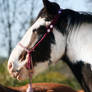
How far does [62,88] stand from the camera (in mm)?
3494

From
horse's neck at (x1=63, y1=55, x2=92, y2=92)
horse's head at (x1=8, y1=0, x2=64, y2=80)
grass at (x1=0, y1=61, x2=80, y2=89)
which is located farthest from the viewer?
grass at (x1=0, y1=61, x2=80, y2=89)

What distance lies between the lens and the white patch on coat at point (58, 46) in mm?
1273

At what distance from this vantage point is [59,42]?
4.20 ft

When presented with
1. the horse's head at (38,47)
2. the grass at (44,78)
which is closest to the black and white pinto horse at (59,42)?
the horse's head at (38,47)

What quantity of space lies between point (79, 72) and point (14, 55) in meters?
0.36

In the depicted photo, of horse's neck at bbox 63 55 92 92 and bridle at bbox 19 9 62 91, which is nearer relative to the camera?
horse's neck at bbox 63 55 92 92

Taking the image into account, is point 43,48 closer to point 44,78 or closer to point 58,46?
point 58,46

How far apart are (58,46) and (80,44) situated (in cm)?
12

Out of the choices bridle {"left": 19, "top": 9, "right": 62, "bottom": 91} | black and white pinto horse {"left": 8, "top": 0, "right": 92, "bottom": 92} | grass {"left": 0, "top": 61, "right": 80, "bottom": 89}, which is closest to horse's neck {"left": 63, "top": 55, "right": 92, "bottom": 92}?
black and white pinto horse {"left": 8, "top": 0, "right": 92, "bottom": 92}

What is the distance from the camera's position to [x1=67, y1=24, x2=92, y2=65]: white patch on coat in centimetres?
121

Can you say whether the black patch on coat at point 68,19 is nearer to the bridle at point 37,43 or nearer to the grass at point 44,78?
the bridle at point 37,43

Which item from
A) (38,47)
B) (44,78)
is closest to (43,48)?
(38,47)

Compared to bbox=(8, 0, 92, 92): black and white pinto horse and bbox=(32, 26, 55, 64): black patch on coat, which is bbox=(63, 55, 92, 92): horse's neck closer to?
bbox=(8, 0, 92, 92): black and white pinto horse

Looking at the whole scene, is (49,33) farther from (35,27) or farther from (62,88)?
(62,88)
